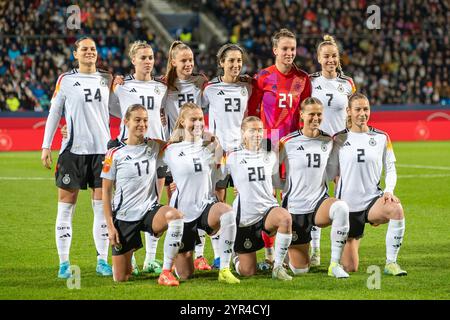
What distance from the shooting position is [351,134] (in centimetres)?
800

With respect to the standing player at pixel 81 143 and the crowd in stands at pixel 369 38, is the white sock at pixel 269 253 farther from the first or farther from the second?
the crowd in stands at pixel 369 38

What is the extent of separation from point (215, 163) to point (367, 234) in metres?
3.31

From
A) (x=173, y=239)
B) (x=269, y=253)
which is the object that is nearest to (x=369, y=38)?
(x=269, y=253)

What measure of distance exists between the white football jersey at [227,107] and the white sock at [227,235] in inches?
45.3

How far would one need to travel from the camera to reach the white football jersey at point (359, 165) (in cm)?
792

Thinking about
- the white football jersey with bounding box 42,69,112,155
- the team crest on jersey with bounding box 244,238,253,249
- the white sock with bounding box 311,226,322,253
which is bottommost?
the white sock with bounding box 311,226,322,253

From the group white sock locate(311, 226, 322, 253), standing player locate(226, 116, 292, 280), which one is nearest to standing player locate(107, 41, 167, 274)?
standing player locate(226, 116, 292, 280)

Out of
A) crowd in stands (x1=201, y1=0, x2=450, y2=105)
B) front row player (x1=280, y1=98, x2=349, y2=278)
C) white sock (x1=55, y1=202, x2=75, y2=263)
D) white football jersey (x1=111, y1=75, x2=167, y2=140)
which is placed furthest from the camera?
crowd in stands (x1=201, y1=0, x2=450, y2=105)

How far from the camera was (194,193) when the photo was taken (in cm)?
761

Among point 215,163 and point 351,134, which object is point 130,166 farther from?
point 351,134

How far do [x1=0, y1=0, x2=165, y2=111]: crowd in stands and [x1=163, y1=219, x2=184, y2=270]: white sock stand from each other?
1557 cm

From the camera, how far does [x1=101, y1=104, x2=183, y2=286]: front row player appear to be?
7.46 m

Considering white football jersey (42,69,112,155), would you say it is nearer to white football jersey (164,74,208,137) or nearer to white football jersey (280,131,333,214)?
white football jersey (164,74,208,137)
